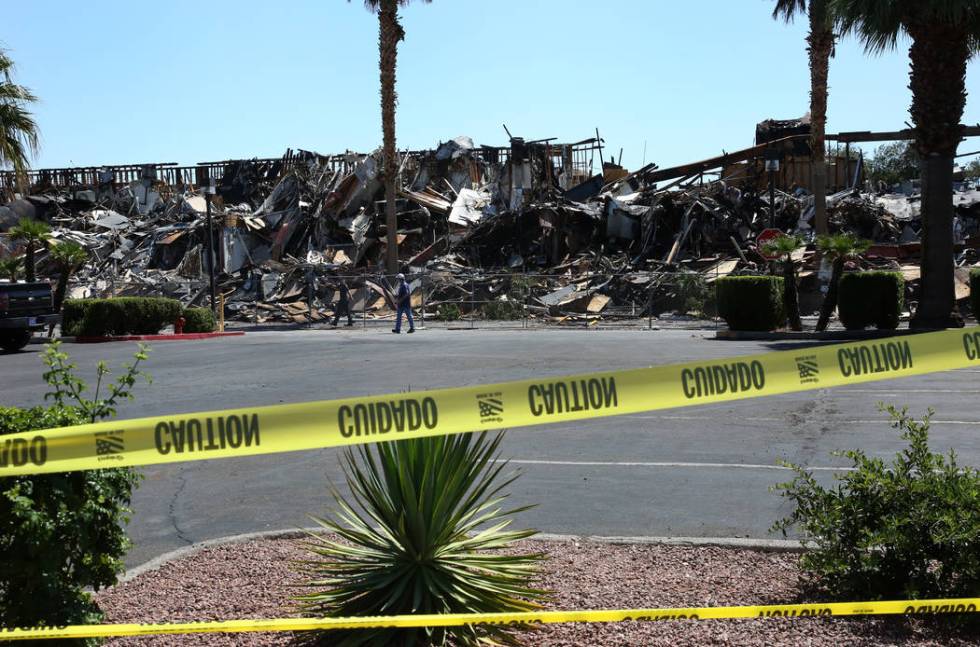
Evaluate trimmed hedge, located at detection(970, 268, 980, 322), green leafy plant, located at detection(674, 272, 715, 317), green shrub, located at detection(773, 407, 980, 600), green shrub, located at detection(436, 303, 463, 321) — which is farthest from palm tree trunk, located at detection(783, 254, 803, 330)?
green shrub, located at detection(773, 407, 980, 600)

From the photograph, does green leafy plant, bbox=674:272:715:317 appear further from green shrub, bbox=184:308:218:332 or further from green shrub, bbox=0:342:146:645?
green shrub, bbox=0:342:146:645

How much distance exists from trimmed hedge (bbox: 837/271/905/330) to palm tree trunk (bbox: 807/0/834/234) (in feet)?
27.3

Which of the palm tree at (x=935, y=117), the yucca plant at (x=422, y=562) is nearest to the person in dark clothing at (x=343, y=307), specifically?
the palm tree at (x=935, y=117)

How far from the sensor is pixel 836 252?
23656 millimetres

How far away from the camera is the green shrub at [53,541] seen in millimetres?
3786

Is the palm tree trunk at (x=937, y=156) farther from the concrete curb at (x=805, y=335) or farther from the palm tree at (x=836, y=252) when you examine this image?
the palm tree at (x=836, y=252)

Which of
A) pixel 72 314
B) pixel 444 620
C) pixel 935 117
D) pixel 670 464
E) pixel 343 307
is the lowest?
pixel 670 464

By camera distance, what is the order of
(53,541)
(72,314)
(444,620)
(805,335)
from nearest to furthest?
(53,541)
(444,620)
(805,335)
(72,314)

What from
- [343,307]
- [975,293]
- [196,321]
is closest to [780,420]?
[975,293]

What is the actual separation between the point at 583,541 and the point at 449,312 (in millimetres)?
28327

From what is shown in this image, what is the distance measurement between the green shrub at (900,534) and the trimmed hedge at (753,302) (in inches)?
789

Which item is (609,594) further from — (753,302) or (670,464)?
(753,302)

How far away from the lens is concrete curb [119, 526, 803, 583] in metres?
5.74

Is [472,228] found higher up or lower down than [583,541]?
higher up
